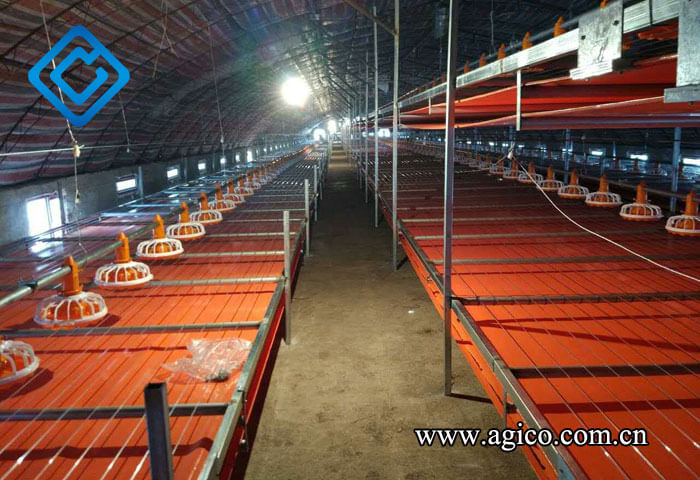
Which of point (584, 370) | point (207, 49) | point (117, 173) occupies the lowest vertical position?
point (584, 370)

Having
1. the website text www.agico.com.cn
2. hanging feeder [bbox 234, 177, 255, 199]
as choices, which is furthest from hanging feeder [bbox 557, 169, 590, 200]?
the website text www.agico.com.cn

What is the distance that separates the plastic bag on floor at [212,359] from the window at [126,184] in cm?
1487

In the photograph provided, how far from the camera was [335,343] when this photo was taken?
7.55m

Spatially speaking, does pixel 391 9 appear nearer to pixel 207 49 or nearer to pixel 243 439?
pixel 207 49

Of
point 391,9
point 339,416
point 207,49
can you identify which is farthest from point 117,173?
point 339,416

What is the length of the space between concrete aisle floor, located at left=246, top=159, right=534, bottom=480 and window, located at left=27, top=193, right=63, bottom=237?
6977mm

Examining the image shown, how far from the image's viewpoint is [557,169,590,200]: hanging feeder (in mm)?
11523

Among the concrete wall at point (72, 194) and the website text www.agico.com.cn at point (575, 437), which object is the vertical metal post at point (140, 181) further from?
the website text www.agico.com.cn at point (575, 437)

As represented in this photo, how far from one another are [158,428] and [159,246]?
6599mm

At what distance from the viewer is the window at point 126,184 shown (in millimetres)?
17664

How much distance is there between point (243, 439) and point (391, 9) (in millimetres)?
18418

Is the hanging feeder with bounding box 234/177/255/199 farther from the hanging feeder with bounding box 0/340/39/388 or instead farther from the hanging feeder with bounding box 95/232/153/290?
the hanging feeder with bounding box 0/340/39/388

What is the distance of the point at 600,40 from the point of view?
88.1 inches

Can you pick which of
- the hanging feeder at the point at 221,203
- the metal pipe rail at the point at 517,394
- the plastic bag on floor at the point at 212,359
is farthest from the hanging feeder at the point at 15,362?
the hanging feeder at the point at 221,203
